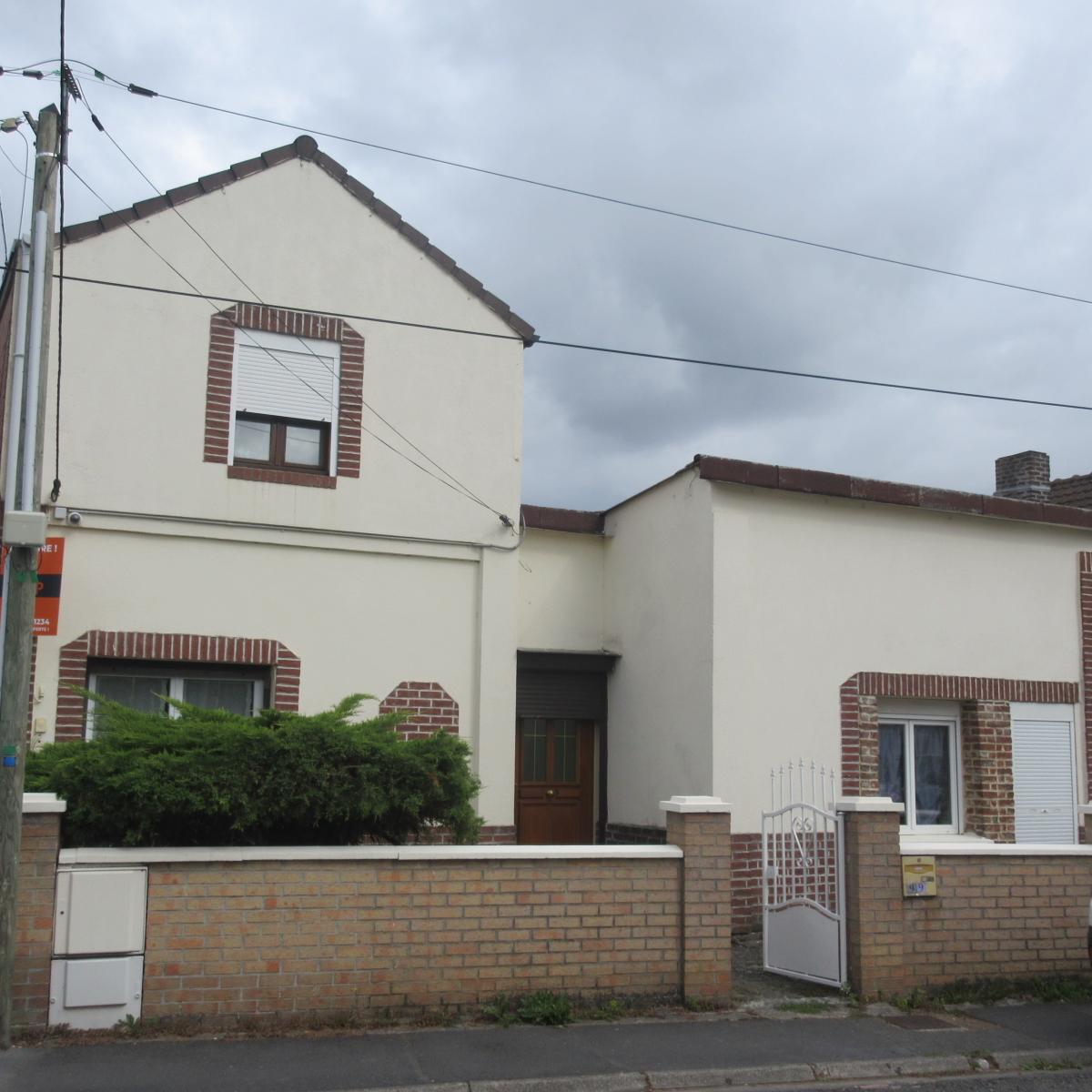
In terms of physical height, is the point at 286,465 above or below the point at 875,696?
above

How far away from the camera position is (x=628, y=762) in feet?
42.8

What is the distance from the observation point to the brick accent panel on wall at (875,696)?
12.1 m

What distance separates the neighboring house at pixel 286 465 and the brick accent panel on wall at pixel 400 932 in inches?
124

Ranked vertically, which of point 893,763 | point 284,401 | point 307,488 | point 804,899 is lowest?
point 804,899

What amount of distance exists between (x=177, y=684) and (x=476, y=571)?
2924mm

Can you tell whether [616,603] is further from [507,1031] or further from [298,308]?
[507,1031]

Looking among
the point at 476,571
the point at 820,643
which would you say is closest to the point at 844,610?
the point at 820,643

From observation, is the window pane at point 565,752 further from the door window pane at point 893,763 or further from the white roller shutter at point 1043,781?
the white roller shutter at point 1043,781

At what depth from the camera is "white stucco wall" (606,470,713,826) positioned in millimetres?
11836

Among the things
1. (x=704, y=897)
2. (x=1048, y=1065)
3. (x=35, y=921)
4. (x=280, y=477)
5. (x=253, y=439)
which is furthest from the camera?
(x=253, y=439)

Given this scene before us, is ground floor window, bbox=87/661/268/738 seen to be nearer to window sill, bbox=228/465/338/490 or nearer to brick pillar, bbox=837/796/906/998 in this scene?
window sill, bbox=228/465/338/490

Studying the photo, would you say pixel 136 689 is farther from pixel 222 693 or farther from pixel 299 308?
pixel 299 308

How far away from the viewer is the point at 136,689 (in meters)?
10.8

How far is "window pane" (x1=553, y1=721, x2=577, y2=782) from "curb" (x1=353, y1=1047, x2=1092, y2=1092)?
20.3 feet
